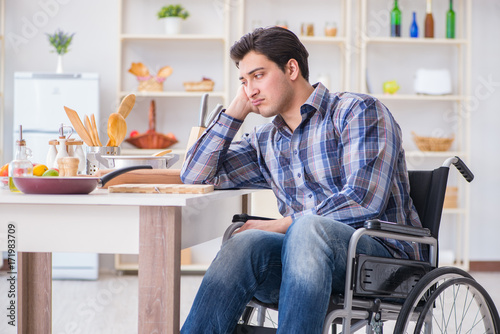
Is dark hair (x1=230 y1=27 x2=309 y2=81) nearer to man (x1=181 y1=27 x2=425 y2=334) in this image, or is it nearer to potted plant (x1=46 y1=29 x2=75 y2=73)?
man (x1=181 y1=27 x2=425 y2=334)

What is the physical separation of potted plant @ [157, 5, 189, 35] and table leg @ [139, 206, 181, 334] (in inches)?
137

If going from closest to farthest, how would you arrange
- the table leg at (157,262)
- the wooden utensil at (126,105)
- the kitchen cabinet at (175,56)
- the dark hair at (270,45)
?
the table leg at (157,262)
the dark hair at (270,45)
the wooden utensil at (126,105)
the kitchen cabinet at (175,56)

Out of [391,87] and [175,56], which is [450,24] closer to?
[391,87]

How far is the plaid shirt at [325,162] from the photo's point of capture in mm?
1614

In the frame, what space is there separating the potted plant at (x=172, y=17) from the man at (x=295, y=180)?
2749mm

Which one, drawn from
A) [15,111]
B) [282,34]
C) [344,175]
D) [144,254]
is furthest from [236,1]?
[144,254]

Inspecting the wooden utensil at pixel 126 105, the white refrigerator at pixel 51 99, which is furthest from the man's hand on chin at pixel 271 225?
the white refrigerator at pixel 51 99

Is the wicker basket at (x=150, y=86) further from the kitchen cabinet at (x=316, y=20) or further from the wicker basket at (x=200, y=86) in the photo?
the kitchen cabinet at (x=316, y=20)

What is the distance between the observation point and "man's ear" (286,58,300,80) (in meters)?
1.89

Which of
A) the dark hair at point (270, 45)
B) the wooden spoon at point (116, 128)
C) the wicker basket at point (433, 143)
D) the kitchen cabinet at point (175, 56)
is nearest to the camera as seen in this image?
the dark hair at point (270, 45)

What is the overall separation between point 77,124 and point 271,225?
685 mm

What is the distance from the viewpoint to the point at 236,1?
467 centimetres

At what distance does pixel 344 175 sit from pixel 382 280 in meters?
0.32

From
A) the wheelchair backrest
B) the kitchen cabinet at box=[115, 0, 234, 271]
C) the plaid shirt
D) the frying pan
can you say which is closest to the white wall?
the kitchen cabinet at box=[115, 0, 234, 271]
